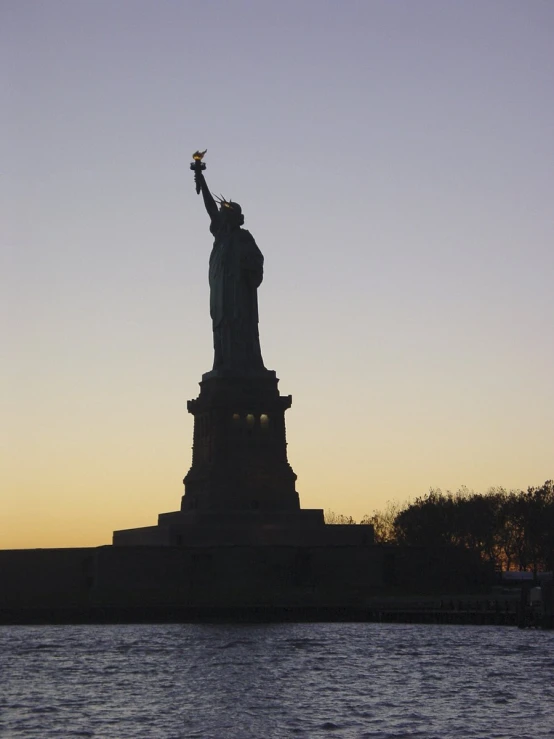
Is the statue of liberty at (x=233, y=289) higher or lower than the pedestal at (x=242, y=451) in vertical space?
higher

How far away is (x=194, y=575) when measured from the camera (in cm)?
7638

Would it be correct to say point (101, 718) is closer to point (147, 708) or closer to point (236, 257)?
point (147, 708)

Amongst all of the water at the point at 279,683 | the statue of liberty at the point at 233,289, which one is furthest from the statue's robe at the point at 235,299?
the water at the point at 279,683

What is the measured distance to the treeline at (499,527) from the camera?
103m

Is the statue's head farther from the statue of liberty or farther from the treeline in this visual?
the treeline

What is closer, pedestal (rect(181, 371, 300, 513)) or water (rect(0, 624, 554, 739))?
water (rect(0, 624, 554, 739))

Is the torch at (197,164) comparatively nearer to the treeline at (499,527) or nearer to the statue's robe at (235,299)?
the statue's robe at (235,299)

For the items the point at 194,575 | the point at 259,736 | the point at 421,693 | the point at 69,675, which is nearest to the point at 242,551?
the point at 194,575

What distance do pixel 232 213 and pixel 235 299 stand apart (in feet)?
15.9

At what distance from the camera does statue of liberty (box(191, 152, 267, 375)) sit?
8381cm

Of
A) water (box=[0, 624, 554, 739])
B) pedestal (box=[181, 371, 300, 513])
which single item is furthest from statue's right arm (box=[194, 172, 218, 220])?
water (box=[0, 624, 554, 739])

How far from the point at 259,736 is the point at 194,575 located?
3754 centimetres

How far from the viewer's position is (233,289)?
84062mm

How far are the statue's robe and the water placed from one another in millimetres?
17855
